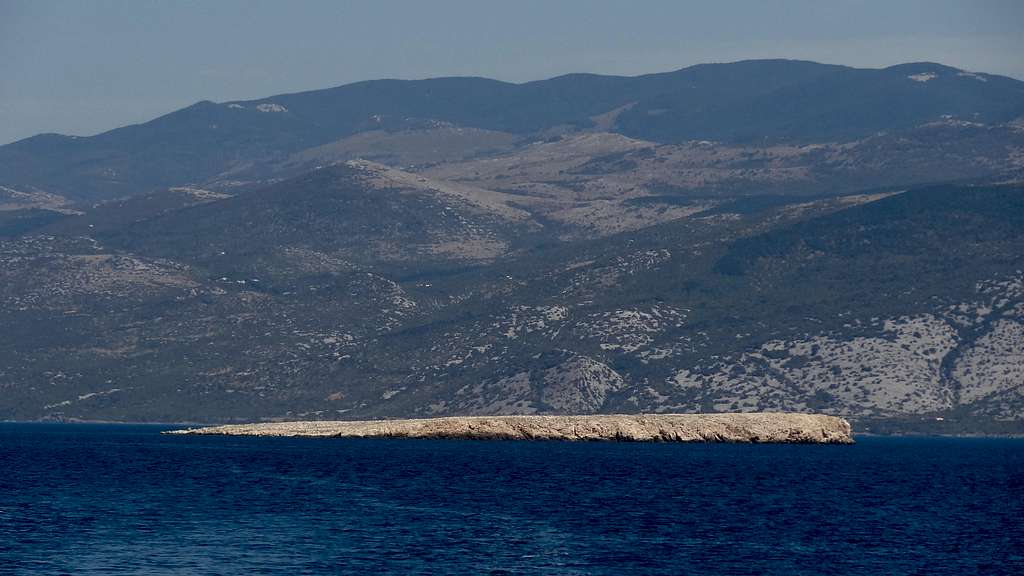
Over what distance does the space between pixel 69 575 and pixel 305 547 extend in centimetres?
1391

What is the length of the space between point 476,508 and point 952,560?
33.7 m

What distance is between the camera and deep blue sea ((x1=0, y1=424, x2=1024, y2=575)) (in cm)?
8131

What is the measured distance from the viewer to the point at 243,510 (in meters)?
104

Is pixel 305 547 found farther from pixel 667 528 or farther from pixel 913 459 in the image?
pixel 913 459

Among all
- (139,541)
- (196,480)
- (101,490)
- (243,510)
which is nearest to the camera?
(139,541)

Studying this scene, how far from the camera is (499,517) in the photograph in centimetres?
10244

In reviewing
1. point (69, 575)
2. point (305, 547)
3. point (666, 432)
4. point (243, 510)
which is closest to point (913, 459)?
point (666, 432)

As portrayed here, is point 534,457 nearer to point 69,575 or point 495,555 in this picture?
point 495,555

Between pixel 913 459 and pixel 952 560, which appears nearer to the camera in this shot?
pixel 952 560

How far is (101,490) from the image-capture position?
119562 mm

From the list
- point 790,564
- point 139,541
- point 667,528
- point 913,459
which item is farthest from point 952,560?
point 913,459

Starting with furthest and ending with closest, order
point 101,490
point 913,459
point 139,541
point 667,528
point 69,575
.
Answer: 1. point 913,459
2. point 101,490
3. point 667,528
4. point 139,541
5. point 69,575

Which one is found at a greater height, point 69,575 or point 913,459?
point 69,575

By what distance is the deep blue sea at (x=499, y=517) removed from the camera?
3201 inches
